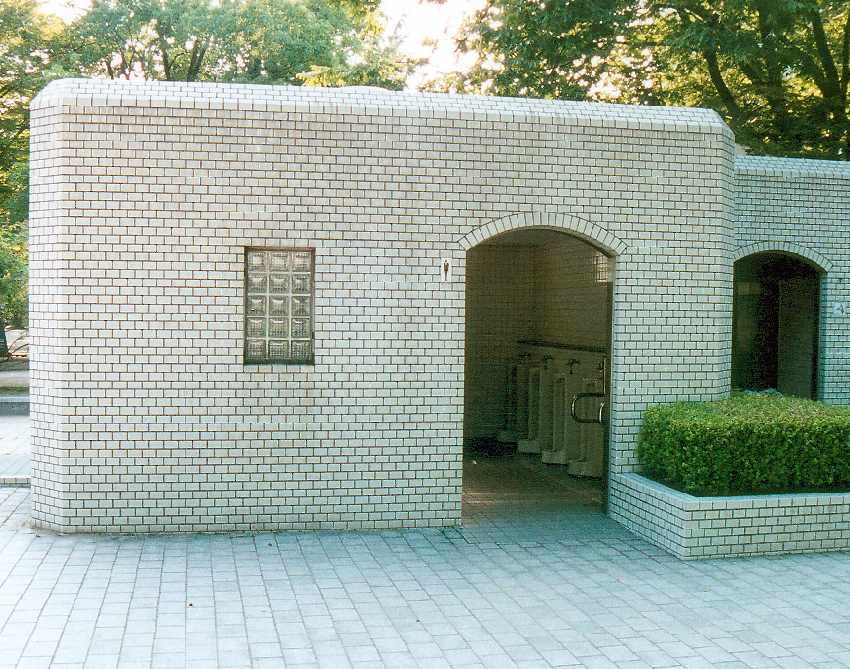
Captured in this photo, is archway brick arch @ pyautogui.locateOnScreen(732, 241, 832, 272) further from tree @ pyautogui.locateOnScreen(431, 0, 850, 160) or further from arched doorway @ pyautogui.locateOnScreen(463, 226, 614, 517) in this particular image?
tree @ pyautogui.locateOnScreen(431, 0, 850, 160)

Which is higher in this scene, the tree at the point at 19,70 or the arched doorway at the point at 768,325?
the tree at the point at 19,70

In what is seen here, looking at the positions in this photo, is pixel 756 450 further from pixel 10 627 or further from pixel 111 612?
pixel 10 627

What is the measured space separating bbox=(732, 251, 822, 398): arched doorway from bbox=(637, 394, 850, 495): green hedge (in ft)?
15.7

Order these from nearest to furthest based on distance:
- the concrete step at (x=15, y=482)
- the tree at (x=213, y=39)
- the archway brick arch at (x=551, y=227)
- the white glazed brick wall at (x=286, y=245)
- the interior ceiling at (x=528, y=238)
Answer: the white glazed brick wall at (x=286, y=245)
the archway brick arch at (x=551, y=227)
the concrete step at (x=15, y=482)
the interior ceiling at (x=528, y=238)
the tree at (x=213, y=39)

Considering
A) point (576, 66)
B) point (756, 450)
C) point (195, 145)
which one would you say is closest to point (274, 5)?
point (576, 66)

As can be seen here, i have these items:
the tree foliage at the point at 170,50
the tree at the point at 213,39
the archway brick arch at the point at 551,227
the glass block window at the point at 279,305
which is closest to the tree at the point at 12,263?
the tree foliage at the point at 170,50

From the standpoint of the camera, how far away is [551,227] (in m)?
8.58

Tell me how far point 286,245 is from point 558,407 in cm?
519

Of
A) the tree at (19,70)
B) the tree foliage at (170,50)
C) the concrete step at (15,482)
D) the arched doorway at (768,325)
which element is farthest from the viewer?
the tree at (19,70)

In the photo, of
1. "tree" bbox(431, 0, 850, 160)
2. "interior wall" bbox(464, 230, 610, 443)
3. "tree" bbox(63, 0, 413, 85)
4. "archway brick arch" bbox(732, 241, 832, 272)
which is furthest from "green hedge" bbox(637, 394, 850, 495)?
"tree" bbox(63, 0, 413, 85)

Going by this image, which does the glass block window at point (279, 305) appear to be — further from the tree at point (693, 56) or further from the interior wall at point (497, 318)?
the tree at point (693, 56)

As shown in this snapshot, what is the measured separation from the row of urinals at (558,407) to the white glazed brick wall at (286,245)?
2.35 metres

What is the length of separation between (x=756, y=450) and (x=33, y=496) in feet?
21.0

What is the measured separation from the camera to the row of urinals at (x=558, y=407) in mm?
11070
